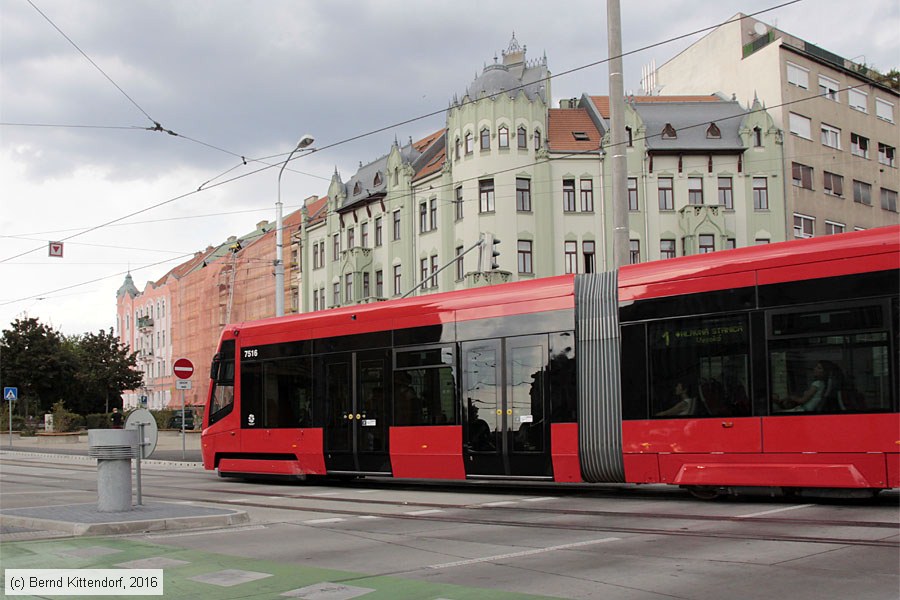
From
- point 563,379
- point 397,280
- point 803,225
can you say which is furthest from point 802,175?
point 563,379

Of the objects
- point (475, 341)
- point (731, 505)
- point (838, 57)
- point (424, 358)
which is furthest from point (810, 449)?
point (838, 57)

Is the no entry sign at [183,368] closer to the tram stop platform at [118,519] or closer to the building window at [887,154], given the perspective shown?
the tram stop platform at [118,519]

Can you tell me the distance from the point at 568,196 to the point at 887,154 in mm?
20404

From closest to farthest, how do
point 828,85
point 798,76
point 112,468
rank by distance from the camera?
point 112,468 < point 798,76 < point 828,85

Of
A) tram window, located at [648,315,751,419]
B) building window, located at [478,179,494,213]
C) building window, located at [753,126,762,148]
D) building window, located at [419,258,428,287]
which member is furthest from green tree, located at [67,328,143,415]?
tram window, located at [648,315,751,419]

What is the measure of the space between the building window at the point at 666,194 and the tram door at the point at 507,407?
3163 centimetres

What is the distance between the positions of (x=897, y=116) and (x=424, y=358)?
46.2 m

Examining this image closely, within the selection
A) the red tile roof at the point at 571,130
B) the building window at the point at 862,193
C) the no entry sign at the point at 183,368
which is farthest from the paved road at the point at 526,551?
the building window at the point at 862,193

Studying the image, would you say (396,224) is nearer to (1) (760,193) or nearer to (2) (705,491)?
(1) (760,193)

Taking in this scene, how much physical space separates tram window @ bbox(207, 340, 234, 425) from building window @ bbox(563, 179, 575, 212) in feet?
89.5

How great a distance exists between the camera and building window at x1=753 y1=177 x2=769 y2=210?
1764 inches

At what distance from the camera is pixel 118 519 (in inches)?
412

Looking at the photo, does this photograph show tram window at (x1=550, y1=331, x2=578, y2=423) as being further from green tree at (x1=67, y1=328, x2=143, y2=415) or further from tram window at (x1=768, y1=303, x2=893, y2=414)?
green tree at (x1=67, y1=328, x2=143, y2=415)

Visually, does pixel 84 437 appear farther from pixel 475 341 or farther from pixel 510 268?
pixel 475 341
